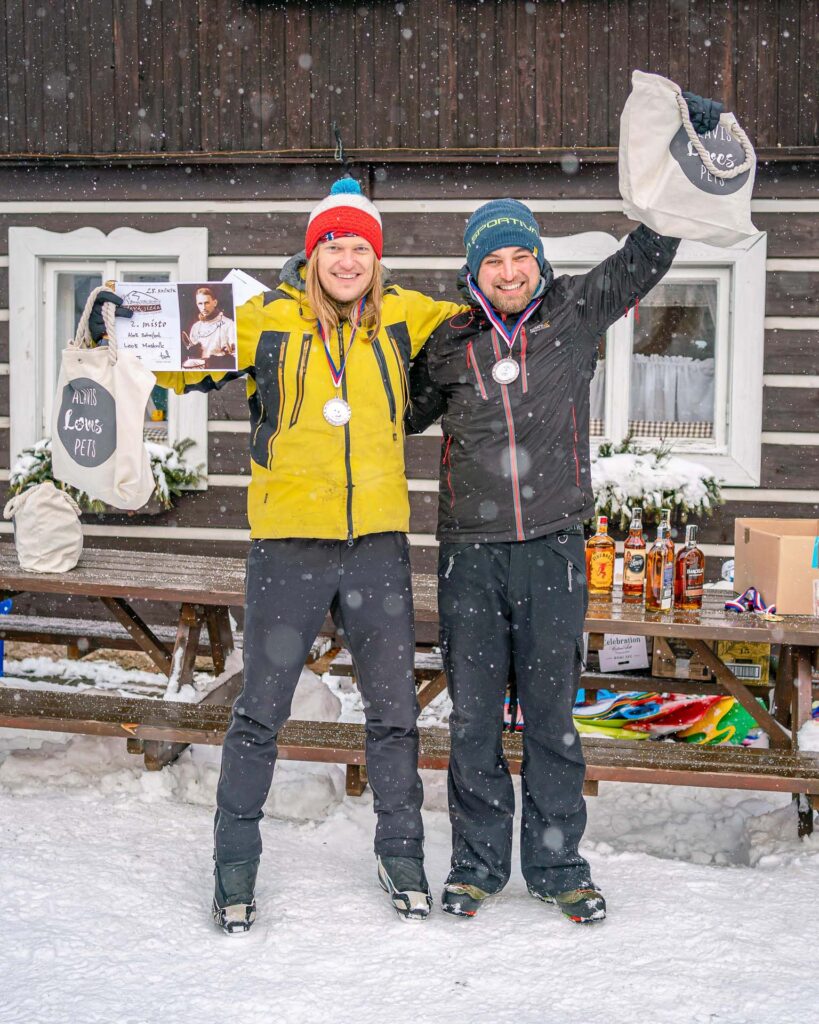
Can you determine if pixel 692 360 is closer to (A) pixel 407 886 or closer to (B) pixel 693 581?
(B) pixel 693 581

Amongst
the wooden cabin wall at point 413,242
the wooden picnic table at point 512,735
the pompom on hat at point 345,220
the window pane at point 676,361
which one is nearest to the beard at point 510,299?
the pompom on hat at point 345,220

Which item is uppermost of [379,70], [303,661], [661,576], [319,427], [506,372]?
[379,70]

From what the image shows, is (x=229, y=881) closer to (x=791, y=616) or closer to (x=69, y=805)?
(x=69, y=805)

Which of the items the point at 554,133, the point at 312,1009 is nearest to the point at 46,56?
the point at 554,133

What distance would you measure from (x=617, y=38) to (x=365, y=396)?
4.84 metres

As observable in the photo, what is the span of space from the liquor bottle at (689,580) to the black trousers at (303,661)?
1572 millimetres

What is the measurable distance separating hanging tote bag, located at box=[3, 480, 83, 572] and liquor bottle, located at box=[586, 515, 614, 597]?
2577 millimetres

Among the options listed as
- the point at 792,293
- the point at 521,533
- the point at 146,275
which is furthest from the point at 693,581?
the point at 146,275

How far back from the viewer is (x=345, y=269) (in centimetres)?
294

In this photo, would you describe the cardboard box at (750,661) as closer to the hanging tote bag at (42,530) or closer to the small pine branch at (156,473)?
the hanging tote bag at (42,530)

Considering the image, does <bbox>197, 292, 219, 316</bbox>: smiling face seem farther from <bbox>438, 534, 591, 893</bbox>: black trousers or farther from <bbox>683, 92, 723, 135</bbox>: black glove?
<bbox>683, 92, 723, 135</bbox>: black glove

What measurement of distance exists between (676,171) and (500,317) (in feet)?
2.21

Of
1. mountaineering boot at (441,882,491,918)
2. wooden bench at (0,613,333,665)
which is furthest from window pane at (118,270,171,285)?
mountaineering boot at (441,882,491,918)

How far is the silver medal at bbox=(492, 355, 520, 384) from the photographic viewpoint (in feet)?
9.68
